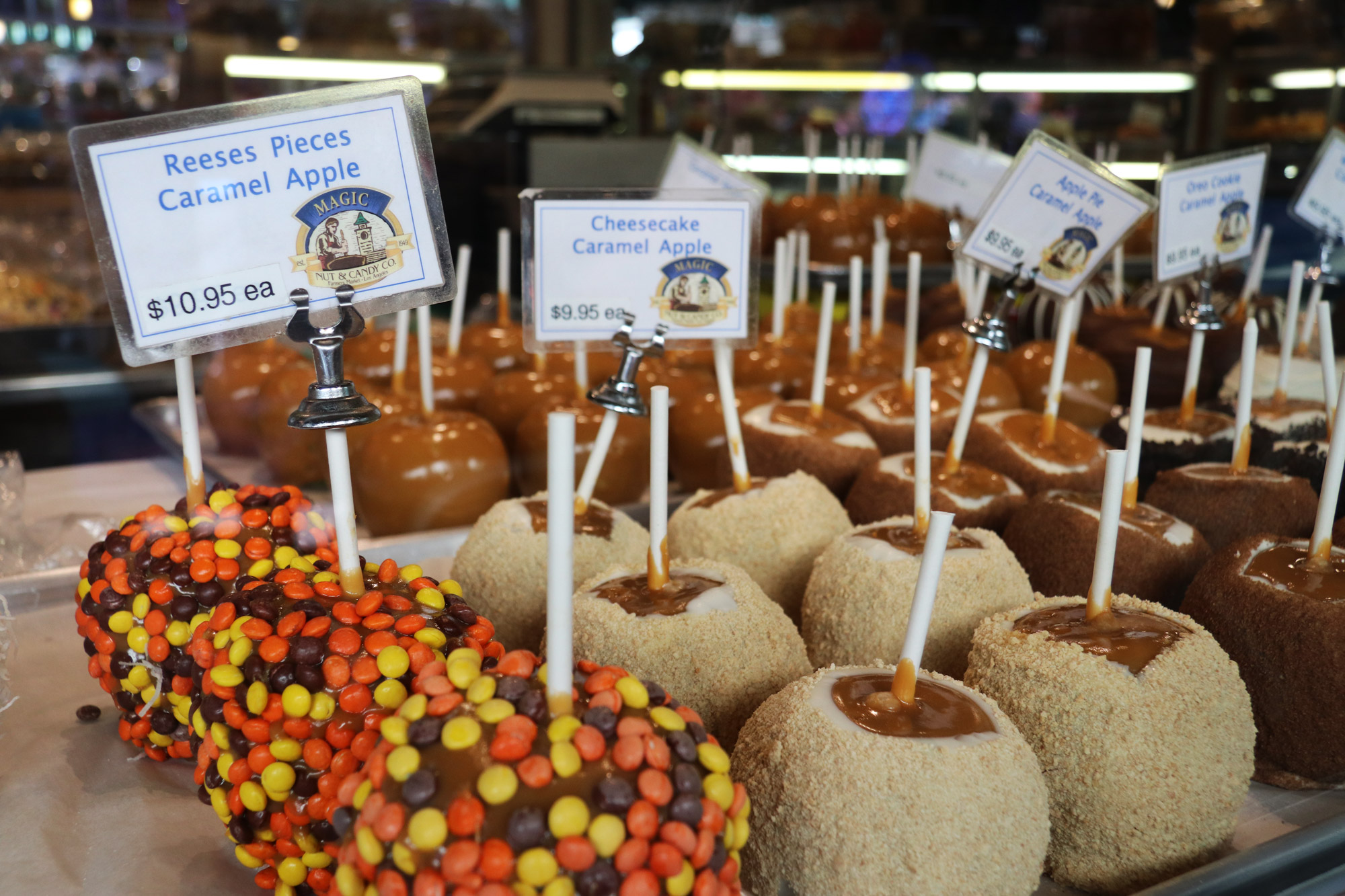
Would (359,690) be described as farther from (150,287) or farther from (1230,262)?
(1230,262)

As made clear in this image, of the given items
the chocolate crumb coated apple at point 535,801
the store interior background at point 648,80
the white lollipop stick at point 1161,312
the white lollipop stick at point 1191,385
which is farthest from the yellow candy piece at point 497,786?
the store interior background at point 648,80

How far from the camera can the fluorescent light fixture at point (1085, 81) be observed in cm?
496

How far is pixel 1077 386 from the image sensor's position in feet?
6.86

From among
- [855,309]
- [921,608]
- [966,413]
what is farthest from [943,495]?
[855,309]

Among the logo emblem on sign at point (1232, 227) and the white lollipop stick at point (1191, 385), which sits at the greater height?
the logo emblem on sign at point (1232, 227)

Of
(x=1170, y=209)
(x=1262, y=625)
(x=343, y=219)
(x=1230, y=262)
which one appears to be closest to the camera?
(x=343, y=219)

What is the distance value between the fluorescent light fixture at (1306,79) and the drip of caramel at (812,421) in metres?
4.41

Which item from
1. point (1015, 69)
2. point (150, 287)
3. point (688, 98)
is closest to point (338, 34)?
point (688, 98)

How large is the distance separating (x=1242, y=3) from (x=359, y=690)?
5.50 meters

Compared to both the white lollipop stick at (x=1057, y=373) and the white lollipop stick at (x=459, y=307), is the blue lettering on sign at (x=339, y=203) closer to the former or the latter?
the white lollipop stick at (x=459, y=307)

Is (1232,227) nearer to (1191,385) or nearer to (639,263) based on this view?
(1191,385)

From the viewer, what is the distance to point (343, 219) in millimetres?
952

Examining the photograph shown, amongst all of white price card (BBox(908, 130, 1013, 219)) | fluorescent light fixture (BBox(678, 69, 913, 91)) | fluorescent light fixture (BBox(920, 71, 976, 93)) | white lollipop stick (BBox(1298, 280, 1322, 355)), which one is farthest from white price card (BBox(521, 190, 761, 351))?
fluorescent light fixture (BBox(920, 71, 976, 93))

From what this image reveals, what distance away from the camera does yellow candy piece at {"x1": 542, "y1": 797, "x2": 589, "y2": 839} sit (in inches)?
25.6
